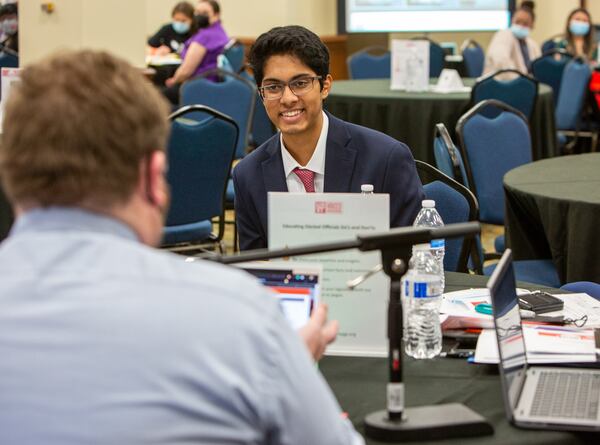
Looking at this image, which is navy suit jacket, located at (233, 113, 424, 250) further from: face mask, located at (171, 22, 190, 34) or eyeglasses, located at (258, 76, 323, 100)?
face mask, located at (171, 22, 190, 34)

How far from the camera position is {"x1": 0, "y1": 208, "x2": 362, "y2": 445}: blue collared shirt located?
1.07m

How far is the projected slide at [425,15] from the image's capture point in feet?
40.8

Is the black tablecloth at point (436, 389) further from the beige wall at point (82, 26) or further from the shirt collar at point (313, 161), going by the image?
the beige wall at point (82, 26)

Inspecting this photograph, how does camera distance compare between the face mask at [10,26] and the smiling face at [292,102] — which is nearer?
the smiling face at [292,102]

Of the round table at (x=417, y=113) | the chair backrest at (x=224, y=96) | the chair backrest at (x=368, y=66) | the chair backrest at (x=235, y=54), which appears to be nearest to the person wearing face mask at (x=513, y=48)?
the chair backrest at (x=368, y=66)

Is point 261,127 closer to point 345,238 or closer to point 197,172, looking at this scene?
point 197,172

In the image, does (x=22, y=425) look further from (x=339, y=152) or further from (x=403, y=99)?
(x=403, y=99)

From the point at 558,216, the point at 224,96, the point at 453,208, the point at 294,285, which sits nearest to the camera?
the point at 294,285

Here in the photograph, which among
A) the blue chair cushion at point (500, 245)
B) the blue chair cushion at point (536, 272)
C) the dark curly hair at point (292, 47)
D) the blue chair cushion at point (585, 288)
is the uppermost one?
the dark curly hair at point (292, 47)

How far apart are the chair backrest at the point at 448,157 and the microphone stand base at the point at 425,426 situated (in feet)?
6.84

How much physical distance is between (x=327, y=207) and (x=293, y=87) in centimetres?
95

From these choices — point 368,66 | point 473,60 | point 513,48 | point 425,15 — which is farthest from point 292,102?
point 425,15

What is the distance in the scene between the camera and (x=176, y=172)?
438 cm

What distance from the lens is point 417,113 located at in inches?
265
